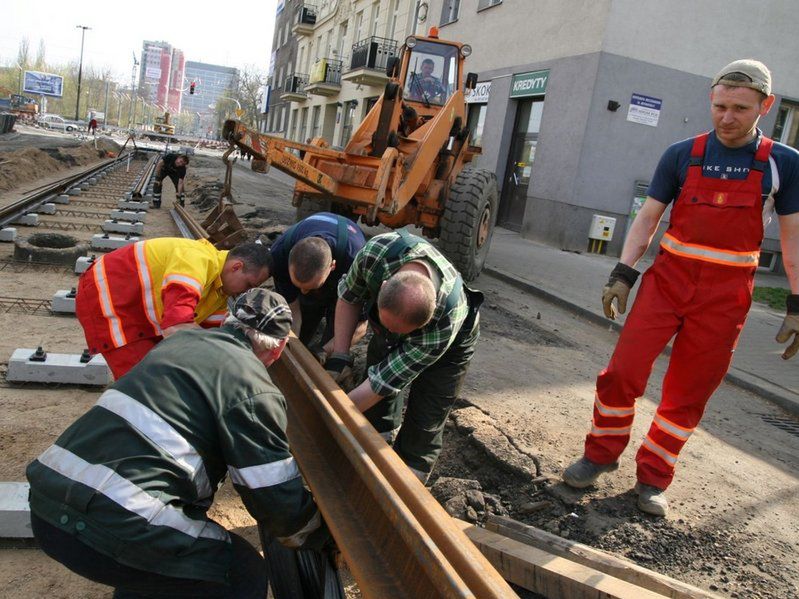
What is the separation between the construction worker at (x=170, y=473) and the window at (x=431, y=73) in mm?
7348

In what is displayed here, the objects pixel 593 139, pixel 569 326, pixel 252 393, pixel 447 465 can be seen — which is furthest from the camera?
pixel 593 139

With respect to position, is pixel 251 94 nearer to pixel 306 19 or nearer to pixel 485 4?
pixel 306 19

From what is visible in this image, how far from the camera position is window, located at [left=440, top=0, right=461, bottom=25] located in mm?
19078

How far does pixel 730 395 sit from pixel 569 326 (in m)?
1.96

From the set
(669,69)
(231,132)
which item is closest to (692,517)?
(231,132)

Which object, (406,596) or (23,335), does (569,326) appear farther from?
(406,596)

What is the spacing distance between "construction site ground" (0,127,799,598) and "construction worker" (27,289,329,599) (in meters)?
0.78

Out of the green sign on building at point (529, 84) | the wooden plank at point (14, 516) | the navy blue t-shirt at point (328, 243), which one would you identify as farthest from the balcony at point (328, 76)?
the wooden plank at point (14, 516)

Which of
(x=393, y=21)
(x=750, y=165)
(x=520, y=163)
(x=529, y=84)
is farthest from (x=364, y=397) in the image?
(x=393, y=21)

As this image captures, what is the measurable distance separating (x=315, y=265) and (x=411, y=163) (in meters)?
4.14

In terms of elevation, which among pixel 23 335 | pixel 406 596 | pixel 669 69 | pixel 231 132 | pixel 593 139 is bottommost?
pixel 23 335

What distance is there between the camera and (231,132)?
677 cm

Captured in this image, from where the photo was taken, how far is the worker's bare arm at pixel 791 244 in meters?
3.09

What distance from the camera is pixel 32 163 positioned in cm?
1731
